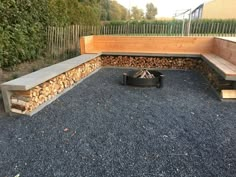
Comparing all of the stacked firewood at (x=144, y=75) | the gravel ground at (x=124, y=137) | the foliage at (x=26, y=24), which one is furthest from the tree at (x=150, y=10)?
the gravel ground at (x=124, y=137)

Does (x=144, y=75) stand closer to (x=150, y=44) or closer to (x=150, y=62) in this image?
(x=150, y=62)

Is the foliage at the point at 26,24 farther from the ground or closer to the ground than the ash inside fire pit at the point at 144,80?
farther from the ground

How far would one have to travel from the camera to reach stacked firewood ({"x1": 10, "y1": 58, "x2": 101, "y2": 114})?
2.23 m

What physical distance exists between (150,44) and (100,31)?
15.3ft

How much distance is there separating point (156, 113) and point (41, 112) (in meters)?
1.45

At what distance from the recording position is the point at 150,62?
479 cm

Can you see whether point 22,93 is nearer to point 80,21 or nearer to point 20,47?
point 20,47

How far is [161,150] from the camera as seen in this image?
1660mm

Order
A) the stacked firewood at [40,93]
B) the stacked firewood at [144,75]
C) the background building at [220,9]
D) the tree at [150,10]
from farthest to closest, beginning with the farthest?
the tree at [150,10] < the background building at [220,9] < the stacked firewood at [144,75] < the stacked firewood at [40,93]

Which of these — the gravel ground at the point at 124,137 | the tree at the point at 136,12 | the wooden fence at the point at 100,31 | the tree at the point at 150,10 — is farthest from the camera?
the tree at the point at 150,10

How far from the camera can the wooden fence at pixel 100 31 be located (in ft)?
16.1

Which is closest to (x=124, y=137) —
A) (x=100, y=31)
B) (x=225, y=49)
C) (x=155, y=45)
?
(x=225, y=49)

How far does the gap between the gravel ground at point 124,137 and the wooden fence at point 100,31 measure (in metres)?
2.41

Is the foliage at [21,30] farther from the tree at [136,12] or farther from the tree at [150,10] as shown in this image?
the tree at [150,10]
